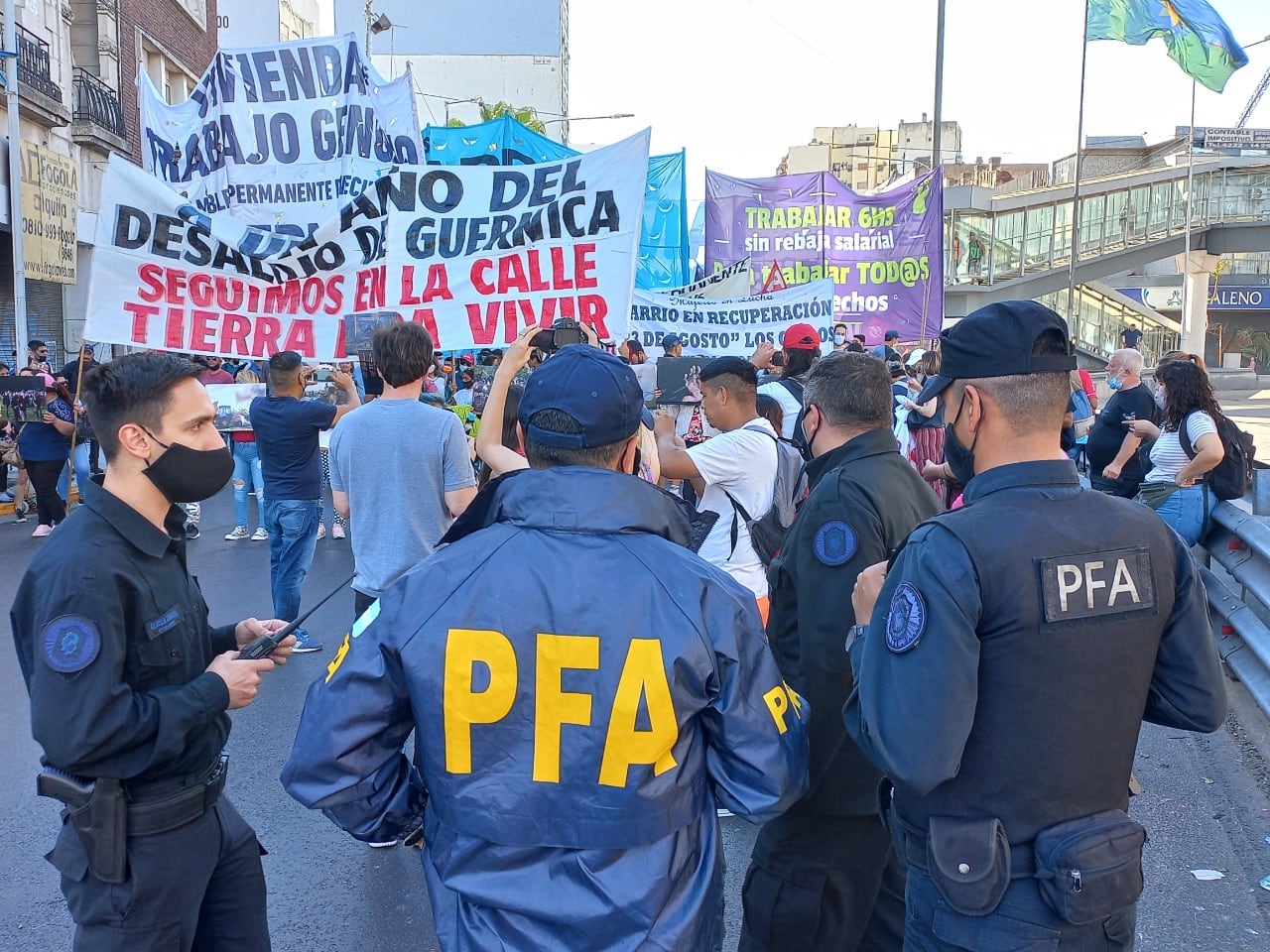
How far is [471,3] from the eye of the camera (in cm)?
6619

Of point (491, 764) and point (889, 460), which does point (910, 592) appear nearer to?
point (491, 764)

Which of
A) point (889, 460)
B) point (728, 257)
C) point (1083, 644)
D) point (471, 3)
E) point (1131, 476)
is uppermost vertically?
point (471, 3)

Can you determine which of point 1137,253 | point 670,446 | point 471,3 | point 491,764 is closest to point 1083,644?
point 491,764

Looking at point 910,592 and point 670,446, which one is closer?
point 910,592

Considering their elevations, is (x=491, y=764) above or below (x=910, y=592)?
below

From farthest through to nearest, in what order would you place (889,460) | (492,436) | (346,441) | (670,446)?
(346,441) → (670,446) → (492,436) → (889,460)

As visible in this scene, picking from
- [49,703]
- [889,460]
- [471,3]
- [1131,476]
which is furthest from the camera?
[471,3]

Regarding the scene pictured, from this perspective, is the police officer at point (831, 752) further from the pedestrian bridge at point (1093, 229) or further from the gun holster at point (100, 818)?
the pedestrian bridge at point (1093, 229)

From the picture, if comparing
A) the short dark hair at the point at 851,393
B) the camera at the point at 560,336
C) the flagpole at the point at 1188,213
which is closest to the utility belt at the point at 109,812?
the short dark hair at the point at 851,393

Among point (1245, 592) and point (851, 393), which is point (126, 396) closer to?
point (851, 393)

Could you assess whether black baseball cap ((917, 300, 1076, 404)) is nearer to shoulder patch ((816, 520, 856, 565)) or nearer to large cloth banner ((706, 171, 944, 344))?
shoulder patch ((816, 520, 856, 565))

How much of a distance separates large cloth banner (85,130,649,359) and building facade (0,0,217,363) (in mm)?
13056

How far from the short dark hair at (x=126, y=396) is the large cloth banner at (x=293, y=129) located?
22.0ft

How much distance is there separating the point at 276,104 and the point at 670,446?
20.9ft
